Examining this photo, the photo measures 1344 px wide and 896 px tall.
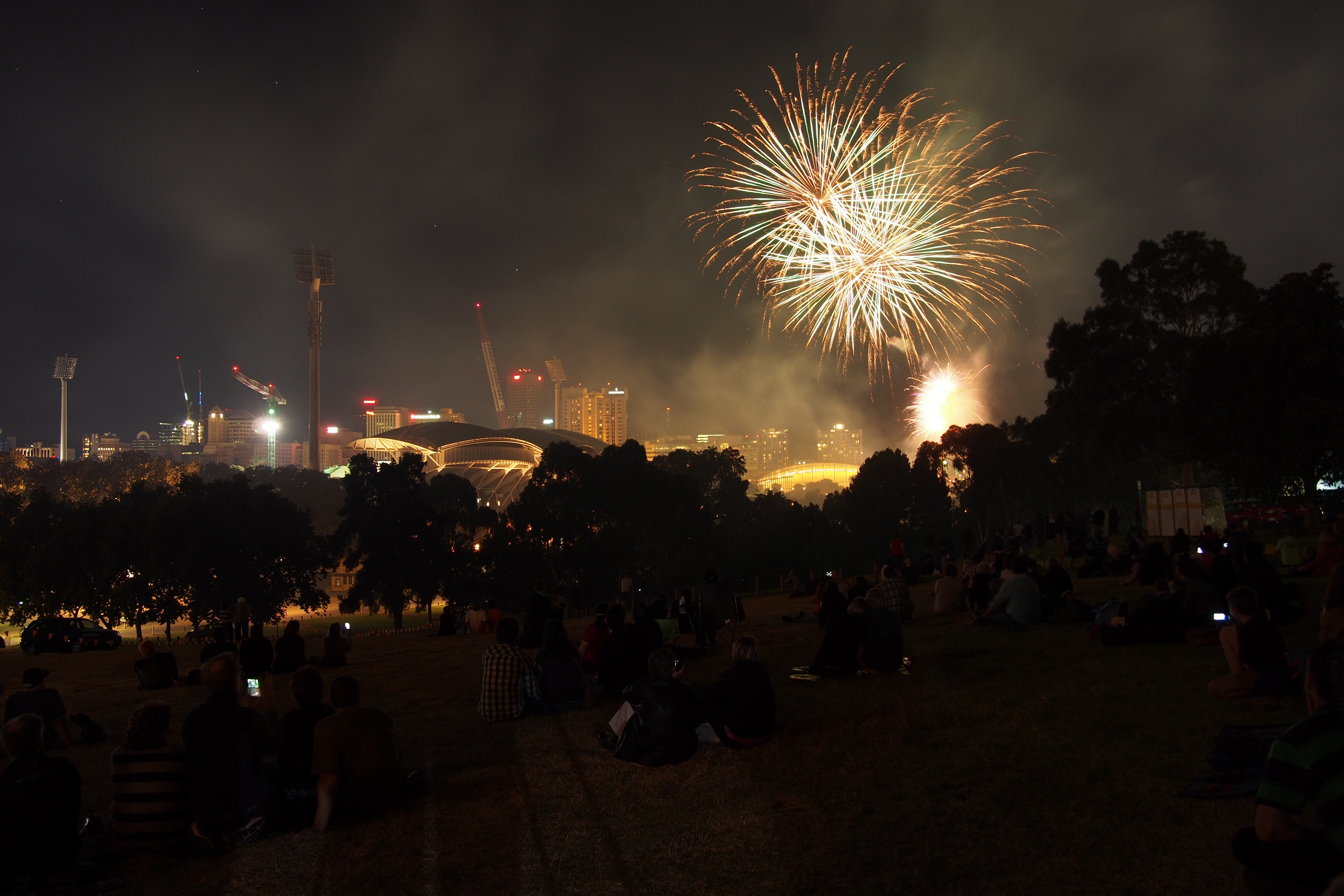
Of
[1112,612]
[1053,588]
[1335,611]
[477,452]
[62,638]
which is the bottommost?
[62,638]

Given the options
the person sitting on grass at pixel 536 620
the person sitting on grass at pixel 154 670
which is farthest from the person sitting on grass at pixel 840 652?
the person sitting on grass at pixel 154 670

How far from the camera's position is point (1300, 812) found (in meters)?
3.55

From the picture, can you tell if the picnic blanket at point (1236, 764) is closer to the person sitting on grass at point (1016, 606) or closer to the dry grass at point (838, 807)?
the dry grass at point (838, 807)

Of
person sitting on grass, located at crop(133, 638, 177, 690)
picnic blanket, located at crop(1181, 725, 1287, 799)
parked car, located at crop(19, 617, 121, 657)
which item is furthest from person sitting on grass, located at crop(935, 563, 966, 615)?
parked car, located at crop(19, 617, 121, 657)

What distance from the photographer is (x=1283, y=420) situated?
2353 cm

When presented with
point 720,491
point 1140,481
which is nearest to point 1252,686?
point 1140,481

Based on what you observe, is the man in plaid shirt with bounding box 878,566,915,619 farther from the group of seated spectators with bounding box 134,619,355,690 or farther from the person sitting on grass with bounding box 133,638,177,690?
the person sitting on grass with bounding box 133,638,177,690

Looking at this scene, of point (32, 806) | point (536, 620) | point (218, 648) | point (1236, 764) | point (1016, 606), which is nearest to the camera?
point (32, 806)

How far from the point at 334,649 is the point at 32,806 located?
31.7ft

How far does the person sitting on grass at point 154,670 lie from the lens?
1293 cm

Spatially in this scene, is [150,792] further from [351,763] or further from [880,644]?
[880,644]

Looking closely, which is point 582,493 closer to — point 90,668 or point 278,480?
point 90,668

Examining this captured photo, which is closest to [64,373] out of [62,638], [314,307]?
[314,307]

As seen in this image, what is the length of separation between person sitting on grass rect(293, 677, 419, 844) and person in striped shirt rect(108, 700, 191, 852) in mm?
810
